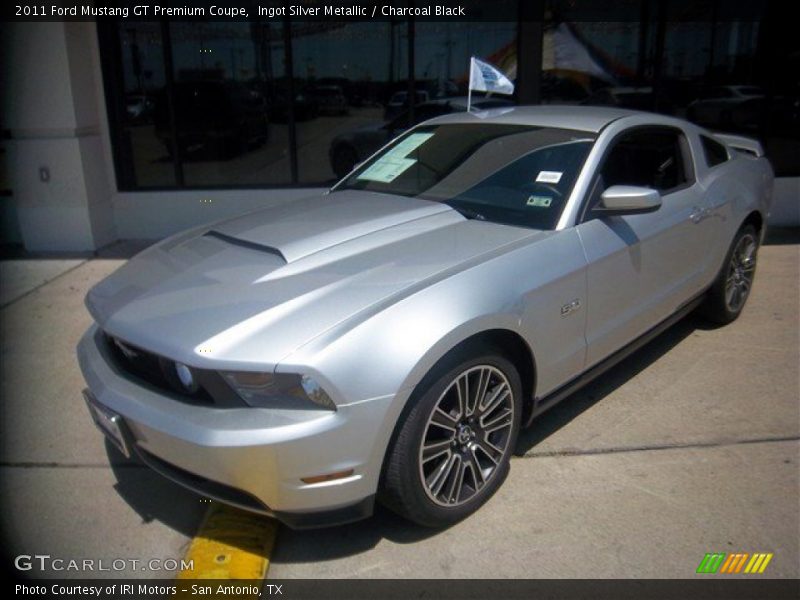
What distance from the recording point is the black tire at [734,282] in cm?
469

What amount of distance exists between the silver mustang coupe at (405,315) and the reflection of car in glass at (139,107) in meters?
4.65

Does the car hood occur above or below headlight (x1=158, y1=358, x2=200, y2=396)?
above

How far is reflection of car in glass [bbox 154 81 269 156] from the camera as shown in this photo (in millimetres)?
7801

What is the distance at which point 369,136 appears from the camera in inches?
319

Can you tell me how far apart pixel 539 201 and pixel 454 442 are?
1.32 meters

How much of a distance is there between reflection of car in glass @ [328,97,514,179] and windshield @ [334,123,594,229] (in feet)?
12.3

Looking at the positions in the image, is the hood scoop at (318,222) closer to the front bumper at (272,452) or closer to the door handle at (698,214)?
the front bumper at (272,452)

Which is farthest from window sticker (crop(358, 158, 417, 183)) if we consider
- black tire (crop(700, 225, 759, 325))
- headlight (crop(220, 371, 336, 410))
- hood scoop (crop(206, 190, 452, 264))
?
black tire (crop(700, 225, 759, 325))

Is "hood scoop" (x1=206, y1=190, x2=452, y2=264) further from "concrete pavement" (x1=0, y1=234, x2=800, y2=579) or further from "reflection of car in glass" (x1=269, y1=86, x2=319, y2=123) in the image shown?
"reflection of car in glass" (x1=269, y1=86, x2=319, y2=123)

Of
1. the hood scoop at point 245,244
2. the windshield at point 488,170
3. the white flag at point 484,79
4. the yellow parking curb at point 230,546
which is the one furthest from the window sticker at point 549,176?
the yellow parking curb at point 230,546

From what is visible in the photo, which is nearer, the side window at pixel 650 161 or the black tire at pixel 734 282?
the side window at pixel 650 161

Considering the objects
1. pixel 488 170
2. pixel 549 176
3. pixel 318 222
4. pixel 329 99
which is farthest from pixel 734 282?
pixel 329 99

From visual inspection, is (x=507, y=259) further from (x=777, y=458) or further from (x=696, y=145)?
(x=696, y=145)

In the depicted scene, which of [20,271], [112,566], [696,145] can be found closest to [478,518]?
[112,566]
